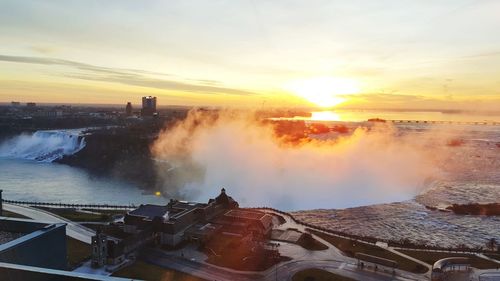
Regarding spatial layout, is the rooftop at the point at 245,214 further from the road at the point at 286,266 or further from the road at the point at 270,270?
the road at the point at 270,270

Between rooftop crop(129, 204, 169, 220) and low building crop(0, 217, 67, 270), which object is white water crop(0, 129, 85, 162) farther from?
low building crop(0, 217, 67, 270)

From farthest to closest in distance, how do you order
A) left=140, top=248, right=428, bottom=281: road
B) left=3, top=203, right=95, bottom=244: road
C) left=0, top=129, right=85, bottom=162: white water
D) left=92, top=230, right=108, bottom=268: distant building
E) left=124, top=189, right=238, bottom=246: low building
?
left=0, top=129, right=85, bottom=162: white water → left=3, top=203, right=95, bottom=244: road → left=124, top=189, right=238, bottom=246: low building → left=92, top=230, right=108, bottom=268: distant building → left=140, top=248, right=428, bottom=281: road

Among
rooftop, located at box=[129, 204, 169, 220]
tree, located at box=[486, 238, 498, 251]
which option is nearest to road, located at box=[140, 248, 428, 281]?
rooftop, located at box=[129, 204, 169, 220]

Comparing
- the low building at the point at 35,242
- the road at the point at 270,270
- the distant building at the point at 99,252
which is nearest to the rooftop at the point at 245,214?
the road at the point at 270,270

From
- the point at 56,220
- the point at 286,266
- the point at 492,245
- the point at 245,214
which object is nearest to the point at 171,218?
the point at 245,214

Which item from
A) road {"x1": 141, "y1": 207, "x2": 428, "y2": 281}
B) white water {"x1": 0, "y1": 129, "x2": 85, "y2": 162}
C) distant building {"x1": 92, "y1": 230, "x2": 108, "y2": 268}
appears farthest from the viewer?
white water {"x1": 0, "y1": 129, "x2": 85, "y2": 162}

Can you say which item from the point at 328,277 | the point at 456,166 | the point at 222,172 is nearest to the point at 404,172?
the point at 456,166
